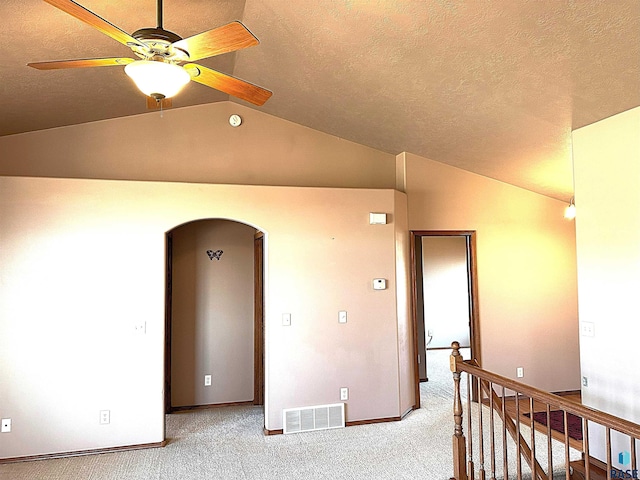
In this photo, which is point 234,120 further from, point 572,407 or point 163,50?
point 572,407

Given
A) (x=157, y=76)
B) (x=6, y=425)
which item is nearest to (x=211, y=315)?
(x=6, y=425)

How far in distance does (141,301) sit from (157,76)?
8.79ft

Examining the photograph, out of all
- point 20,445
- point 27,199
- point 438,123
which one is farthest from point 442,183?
point 20,445

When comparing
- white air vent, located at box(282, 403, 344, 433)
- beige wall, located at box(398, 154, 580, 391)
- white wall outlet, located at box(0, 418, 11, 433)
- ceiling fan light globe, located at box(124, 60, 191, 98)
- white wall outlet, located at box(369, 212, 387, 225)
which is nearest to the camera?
ceiling fan light globe, located at box(124, 60, 191, 98)

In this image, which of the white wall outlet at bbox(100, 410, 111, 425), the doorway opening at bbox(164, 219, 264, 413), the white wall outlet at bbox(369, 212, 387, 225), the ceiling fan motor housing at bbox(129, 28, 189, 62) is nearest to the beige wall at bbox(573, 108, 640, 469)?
the white wall outlet at bbox(369, 212, 387, 225)

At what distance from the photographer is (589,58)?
2.72m

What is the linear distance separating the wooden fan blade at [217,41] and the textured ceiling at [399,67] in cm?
105

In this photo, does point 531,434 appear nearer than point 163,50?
No

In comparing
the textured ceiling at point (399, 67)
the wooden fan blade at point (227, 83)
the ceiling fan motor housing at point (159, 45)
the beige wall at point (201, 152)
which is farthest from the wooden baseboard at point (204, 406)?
the ceiling fan motor housing at point (159, 45)

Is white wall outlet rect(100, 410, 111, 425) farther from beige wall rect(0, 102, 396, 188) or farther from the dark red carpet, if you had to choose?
the dark red carpet

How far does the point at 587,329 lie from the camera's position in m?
3.73

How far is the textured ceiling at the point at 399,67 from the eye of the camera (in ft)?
8.59

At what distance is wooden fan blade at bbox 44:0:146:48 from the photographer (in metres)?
1.73

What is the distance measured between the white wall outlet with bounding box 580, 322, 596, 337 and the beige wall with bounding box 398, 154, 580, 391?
160 cm
